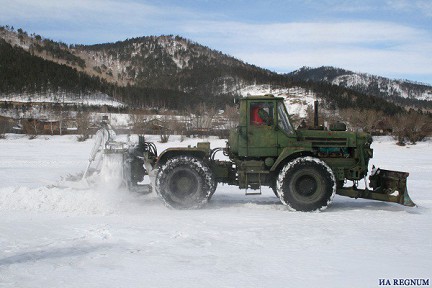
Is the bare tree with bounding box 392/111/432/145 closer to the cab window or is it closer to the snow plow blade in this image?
the snow plow blade

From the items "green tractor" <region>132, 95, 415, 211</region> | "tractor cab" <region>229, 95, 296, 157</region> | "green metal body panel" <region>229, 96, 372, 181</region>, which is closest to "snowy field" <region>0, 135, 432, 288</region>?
"green tractor" <region>132, 95, 415, 211</region>

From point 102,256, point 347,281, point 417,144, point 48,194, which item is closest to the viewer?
point 347,281

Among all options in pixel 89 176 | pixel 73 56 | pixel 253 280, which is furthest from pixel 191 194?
pixel 73 56

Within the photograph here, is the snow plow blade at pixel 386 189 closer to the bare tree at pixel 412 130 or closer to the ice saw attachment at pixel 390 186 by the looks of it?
the ice saw attachment at pixel 390 186

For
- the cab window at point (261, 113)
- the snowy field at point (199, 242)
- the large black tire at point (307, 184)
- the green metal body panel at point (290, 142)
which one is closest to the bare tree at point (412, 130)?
the snowy field at point (199, 242)

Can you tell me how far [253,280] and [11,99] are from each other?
119m

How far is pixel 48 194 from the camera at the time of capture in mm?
8969

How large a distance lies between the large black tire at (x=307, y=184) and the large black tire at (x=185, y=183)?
1.54m

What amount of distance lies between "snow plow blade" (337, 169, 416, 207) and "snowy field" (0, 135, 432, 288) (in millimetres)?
341

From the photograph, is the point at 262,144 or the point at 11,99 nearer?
the point at 262,144

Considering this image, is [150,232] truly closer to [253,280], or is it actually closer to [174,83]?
[253,280]

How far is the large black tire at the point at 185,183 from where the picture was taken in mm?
8953

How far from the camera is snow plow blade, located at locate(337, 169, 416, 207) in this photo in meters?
8.79

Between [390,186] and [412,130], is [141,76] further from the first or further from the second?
[390,186]
